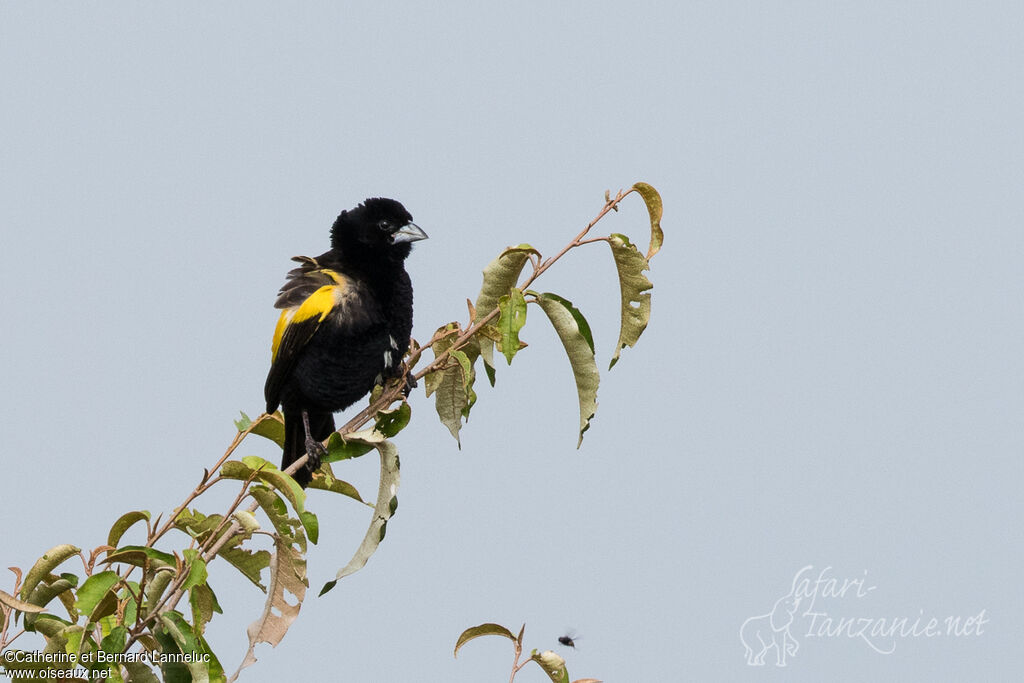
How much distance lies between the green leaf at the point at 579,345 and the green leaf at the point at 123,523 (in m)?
1.35

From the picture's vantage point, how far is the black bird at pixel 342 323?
190 inches

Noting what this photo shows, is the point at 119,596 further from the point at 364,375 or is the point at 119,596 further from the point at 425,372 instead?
the point at 364,375

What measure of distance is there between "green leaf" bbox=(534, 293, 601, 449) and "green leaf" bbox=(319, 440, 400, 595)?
2.03 feet

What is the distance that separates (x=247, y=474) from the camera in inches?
131

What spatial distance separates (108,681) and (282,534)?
622 millimetres

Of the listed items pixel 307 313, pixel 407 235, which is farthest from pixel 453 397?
pixel 407 235

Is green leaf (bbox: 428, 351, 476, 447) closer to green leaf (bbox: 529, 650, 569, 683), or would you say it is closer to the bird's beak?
green leaf (bbox: 529, 650, 569, 683)

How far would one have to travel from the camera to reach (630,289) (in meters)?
3.55

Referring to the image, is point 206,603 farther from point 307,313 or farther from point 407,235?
point 407,235

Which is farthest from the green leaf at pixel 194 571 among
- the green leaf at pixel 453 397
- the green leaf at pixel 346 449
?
the green leaf at pixel 453 397

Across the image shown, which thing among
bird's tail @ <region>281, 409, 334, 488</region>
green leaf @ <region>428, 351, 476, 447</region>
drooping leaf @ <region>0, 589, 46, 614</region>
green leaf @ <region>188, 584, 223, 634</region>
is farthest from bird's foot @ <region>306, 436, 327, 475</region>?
drooping leaf @ <region>0, 589, 46, 614</region>

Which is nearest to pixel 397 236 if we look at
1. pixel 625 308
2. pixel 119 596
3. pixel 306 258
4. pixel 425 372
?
pixel 306 258

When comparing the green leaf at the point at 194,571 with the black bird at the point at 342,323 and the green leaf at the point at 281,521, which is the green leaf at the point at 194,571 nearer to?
the green leaf at the point at 281,521

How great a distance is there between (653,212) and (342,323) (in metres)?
1.79
